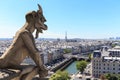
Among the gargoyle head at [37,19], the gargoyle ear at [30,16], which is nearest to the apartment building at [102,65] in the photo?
the gargoyle head at [37,19]

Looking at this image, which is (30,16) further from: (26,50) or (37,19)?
(26,50)

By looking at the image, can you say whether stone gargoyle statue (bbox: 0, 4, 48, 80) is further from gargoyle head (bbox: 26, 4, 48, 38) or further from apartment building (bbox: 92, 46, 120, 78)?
apartment building (bbox: 92, 46, 120, 78)

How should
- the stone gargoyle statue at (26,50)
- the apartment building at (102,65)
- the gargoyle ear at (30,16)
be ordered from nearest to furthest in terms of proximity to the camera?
1. the stone gargoyle statue at (26,50)
2. the gargoyle ear at (30,16)
3. the apartment building at (102,65)

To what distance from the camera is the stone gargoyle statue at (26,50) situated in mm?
3225

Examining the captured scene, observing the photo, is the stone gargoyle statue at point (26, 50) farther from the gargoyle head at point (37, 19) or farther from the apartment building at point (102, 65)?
the apartment building at point (102, 65)

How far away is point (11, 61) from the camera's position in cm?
323

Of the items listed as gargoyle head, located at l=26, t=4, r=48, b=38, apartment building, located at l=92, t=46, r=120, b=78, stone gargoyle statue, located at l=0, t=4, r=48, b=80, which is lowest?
apartment building, located at l=92, t=46, r=120, b=78

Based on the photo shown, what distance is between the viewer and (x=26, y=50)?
3381mm

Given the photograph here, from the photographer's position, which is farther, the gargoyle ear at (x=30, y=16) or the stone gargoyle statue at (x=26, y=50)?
the gargoyle ear at (x=30, y=16)

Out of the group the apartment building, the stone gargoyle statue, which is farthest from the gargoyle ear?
the apartment building

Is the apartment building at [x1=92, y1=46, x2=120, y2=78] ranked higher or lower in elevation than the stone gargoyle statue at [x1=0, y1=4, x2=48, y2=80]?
lower

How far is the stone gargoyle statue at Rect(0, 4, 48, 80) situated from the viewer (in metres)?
3.22

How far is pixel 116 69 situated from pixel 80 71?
526 cm

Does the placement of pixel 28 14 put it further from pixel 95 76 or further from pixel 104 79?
pixel 95 76
